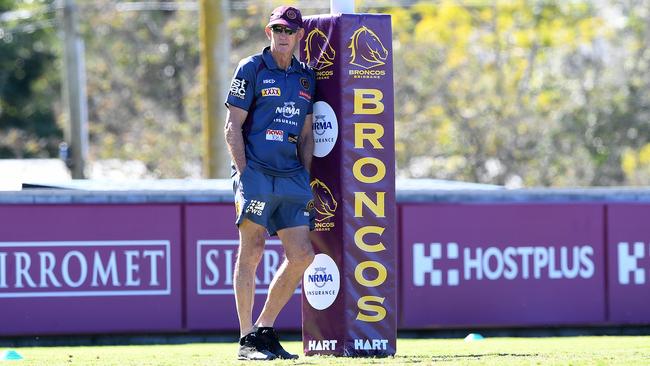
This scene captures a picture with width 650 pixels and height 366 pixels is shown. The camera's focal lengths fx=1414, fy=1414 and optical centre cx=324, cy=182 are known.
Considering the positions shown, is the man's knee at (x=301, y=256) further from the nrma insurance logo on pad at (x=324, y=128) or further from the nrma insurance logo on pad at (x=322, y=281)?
the nrma insurance logo on pad at (x=324, y=128)

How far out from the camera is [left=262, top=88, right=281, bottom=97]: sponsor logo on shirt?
8461 millimetres

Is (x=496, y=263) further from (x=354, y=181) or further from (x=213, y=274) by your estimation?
(x=354, y=181)

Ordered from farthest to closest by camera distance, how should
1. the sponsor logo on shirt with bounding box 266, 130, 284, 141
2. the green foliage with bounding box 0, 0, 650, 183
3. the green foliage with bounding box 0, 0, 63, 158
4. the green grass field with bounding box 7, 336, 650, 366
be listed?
the green foliage with bounding box 0, 0, 63, 158
the green foliage with bounding box 0, 0, 650, 183
the sponsor logo on shirt with bounding box 266, 130, 284, 141
the green grass field with bounding box 7, 336, 650, 366

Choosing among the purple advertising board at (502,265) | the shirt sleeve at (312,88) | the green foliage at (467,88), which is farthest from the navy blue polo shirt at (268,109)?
the green foliage at (467,88)

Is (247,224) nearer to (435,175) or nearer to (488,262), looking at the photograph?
(488,262)

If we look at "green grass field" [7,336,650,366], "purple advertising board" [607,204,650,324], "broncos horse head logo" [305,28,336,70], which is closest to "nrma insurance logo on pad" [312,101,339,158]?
"broncos horse head logo" [305,28,336,70]

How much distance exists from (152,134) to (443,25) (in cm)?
747

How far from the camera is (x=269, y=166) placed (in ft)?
27.8

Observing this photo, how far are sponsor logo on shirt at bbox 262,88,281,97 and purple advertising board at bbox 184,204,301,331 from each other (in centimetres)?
429

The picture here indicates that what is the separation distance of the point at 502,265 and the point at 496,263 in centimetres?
6

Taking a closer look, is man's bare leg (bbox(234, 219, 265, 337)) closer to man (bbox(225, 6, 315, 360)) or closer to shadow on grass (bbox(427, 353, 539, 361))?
man (bbox(225, 6, 315, 360))

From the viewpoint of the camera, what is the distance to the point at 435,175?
94.8 feet

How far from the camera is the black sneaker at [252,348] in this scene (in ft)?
27.7

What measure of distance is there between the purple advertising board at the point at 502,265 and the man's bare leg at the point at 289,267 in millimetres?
4294
